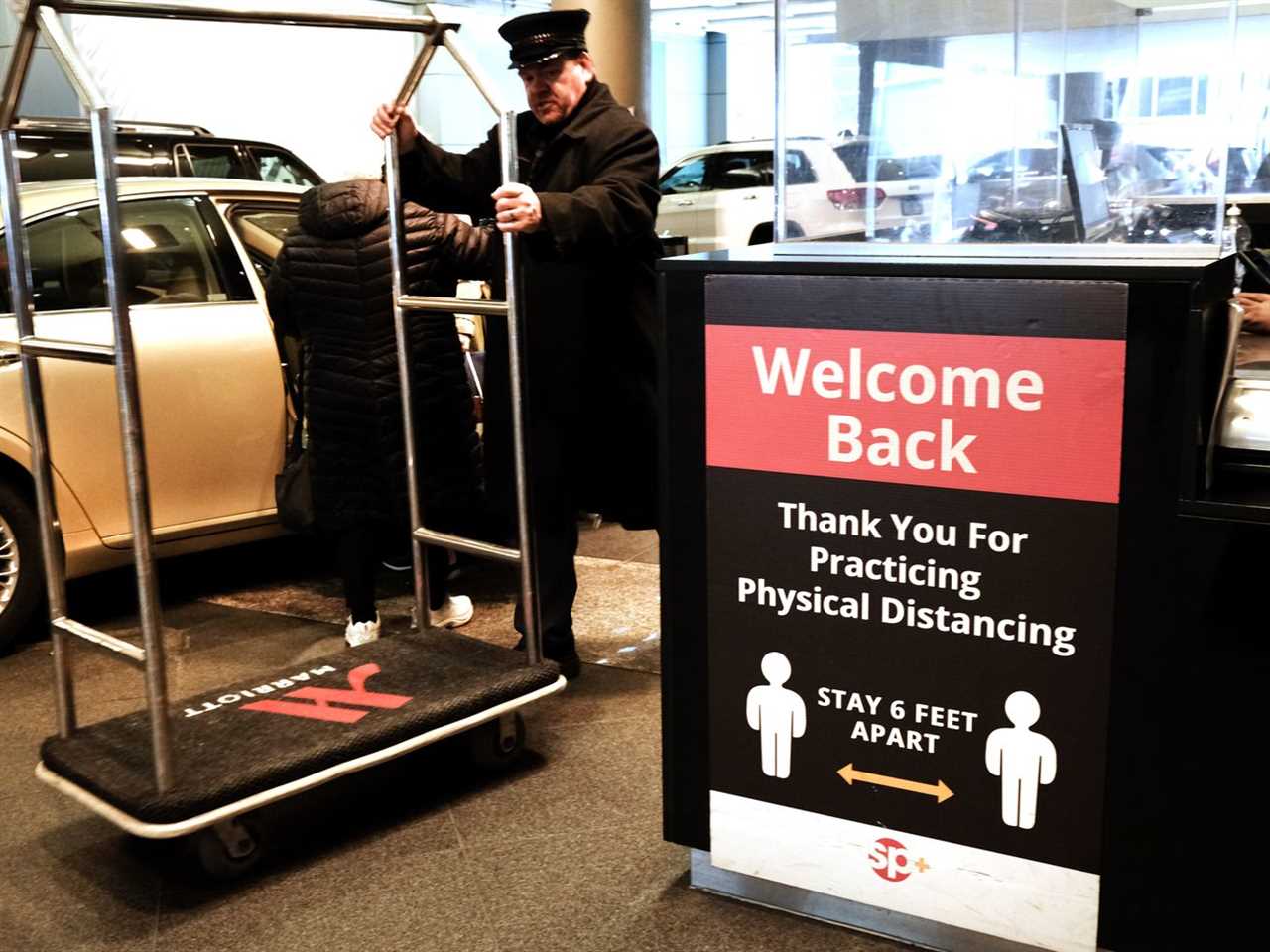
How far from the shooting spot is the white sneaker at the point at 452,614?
4406 mm

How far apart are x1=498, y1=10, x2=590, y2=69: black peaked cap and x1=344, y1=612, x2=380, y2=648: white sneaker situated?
1.75 meters

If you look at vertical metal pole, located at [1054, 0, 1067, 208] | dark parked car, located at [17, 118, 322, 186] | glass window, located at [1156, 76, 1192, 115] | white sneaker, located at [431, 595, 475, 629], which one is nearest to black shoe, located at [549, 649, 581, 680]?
white sneaker, located at [431, 595, 475, 629]

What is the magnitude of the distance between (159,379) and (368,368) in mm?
887

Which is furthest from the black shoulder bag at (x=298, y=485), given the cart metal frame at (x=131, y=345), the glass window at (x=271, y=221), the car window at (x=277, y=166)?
the car window at (x=277, y=166)

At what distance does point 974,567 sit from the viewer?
2229 millimetres

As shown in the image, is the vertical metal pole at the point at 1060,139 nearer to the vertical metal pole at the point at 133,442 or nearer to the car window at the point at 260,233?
the vertical metal pole at the point at 133,442

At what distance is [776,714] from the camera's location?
8.11ft

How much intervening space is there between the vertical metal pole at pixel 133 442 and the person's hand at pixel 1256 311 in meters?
2.09

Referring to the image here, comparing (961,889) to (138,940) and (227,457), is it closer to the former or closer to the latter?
(138,940)

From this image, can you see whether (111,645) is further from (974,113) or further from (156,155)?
(156,155)

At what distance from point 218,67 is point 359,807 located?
9.34 meters

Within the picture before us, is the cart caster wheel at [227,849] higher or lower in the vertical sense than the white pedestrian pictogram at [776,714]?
lower

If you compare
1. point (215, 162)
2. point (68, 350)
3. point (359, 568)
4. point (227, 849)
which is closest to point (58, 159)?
point (215, 162)

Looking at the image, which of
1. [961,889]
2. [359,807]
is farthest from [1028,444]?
[359,807]
